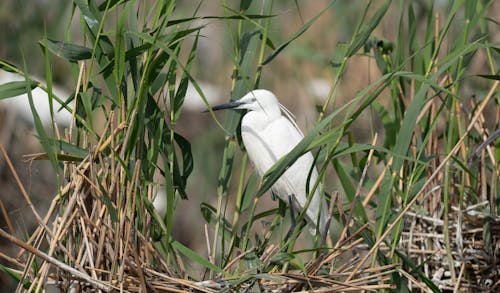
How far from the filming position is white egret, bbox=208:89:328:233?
155 centimetres

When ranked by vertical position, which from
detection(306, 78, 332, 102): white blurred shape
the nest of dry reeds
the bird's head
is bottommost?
the nest of dry reeds

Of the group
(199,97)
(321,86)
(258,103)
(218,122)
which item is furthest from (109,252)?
(321,86)

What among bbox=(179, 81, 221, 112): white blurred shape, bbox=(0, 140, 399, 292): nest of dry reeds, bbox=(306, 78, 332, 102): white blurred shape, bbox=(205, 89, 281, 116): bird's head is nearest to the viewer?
bbox=(0, 140, 399, 292): nest of dry reeds

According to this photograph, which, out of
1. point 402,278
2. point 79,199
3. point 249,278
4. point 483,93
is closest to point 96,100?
point 79,199

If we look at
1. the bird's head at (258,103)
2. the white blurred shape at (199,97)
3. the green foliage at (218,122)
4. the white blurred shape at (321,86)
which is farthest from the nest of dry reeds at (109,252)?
the white blurred shape at (321,86)

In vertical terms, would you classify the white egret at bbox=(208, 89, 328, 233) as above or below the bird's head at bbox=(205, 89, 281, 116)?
below

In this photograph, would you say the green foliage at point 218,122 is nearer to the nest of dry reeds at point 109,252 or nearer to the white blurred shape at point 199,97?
the nest of dry reeds at point 109,252

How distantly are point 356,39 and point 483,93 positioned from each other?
0.80 metres

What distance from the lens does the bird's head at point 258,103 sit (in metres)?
1.48

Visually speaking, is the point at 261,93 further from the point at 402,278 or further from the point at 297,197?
the point at 402,278

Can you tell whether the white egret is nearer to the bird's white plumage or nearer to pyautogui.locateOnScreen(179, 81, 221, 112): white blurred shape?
the bird's white plumage

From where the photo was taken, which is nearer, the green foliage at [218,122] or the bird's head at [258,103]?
the green foliage at [218,122]

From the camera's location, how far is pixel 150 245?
1163 millimetres

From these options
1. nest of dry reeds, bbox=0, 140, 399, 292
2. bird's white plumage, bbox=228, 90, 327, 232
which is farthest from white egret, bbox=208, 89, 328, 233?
nest of dry reeds, bbox=0, 140, 399, 292
